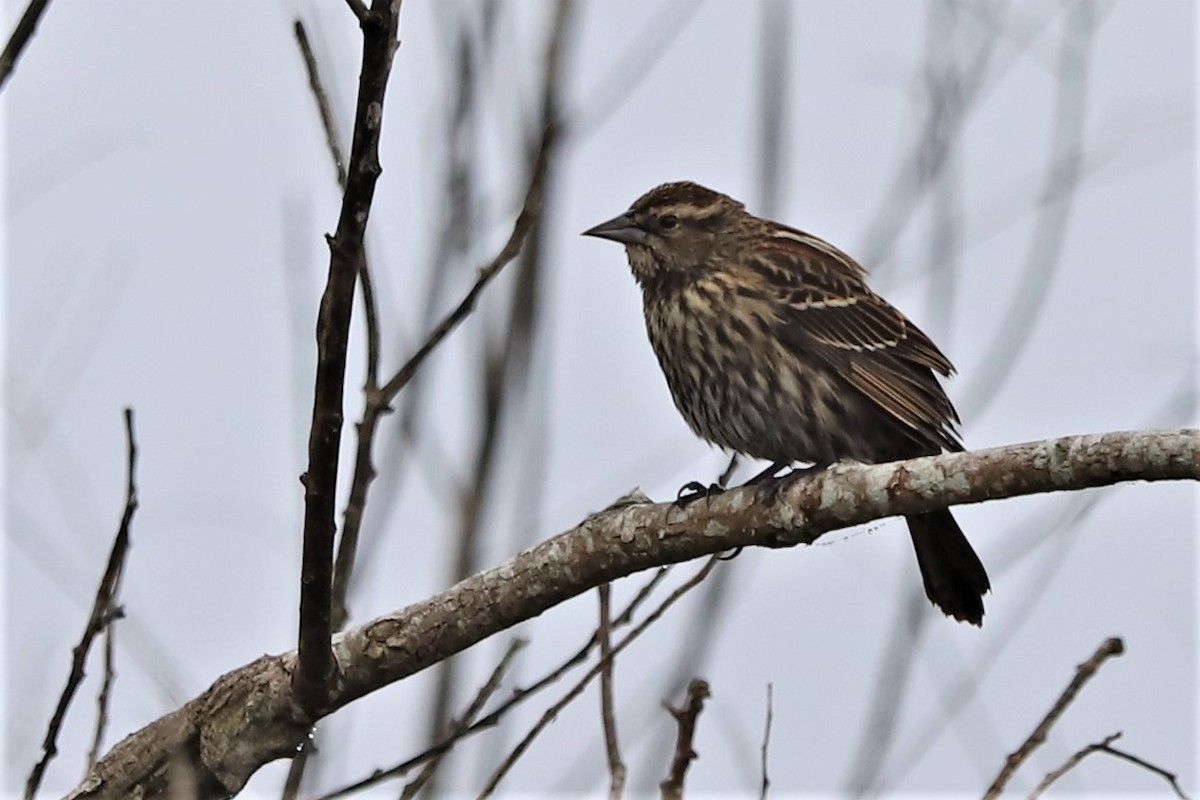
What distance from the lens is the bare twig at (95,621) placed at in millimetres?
2625

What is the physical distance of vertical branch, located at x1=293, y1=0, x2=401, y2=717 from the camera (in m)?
2.43

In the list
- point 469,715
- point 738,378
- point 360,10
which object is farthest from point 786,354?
point 360,10

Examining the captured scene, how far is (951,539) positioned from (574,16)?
5.32 feet

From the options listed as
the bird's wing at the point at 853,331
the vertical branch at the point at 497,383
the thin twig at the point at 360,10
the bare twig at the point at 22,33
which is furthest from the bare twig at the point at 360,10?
the bird's wing at the point at 853,331

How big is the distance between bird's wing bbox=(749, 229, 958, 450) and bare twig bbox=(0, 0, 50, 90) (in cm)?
256

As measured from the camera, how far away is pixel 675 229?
4.81m

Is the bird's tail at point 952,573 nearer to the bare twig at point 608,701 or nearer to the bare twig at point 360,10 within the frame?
the bare twig at point 608,701

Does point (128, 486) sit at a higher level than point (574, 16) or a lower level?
lower

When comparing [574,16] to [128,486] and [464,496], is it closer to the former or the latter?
[464,496]

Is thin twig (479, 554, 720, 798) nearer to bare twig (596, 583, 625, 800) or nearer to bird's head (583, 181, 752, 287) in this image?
bare twig (596, 583, 625, 800)

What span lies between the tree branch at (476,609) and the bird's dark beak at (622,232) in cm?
171

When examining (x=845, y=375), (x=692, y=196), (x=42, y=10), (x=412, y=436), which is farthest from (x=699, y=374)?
(x=42, y=10)

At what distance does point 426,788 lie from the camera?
10.3ft

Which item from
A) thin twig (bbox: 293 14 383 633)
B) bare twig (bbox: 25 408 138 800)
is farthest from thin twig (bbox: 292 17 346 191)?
bare twig (bbox: 25 408 138 800)
